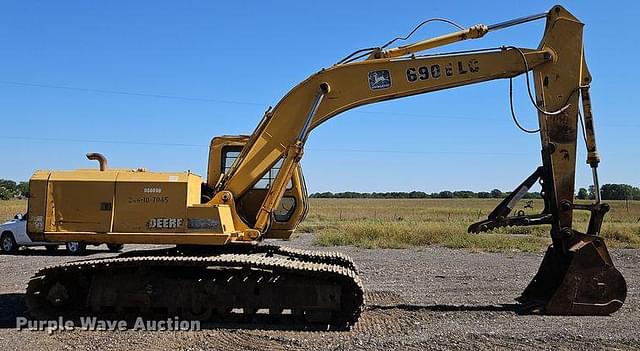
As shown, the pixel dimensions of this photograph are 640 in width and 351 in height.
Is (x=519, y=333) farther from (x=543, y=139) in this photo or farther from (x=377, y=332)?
(x=543, y=139)

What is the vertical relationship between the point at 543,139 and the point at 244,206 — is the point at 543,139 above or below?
above

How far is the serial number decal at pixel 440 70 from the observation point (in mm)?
10500

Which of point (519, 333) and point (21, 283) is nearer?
point (519, 333)

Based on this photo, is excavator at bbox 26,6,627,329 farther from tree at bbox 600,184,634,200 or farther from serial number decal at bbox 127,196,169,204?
tree at bbox 600,184,634,200

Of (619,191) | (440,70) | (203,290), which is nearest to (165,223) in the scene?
(203,290)

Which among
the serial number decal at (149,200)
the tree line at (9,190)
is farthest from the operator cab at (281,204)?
the tree line at (9,190)

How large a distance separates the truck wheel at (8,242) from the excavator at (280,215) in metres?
14.6

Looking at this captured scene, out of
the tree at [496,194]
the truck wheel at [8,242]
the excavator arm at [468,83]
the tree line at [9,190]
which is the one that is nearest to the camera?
the excavator arm at [468,83]

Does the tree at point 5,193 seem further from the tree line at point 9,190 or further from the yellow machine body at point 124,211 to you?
the yellow machine body at point 124,211

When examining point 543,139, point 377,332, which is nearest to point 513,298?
point 543,139

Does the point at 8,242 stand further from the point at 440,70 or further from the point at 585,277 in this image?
the point at 585,277

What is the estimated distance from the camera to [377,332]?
361 inches

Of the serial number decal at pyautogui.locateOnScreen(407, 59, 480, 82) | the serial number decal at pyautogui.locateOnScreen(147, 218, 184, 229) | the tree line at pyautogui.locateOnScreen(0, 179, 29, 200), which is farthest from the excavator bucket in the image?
the tree line at pyautogui.locateOnScreen(0, 179, 29, 200)

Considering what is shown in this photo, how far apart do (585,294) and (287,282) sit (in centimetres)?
450
